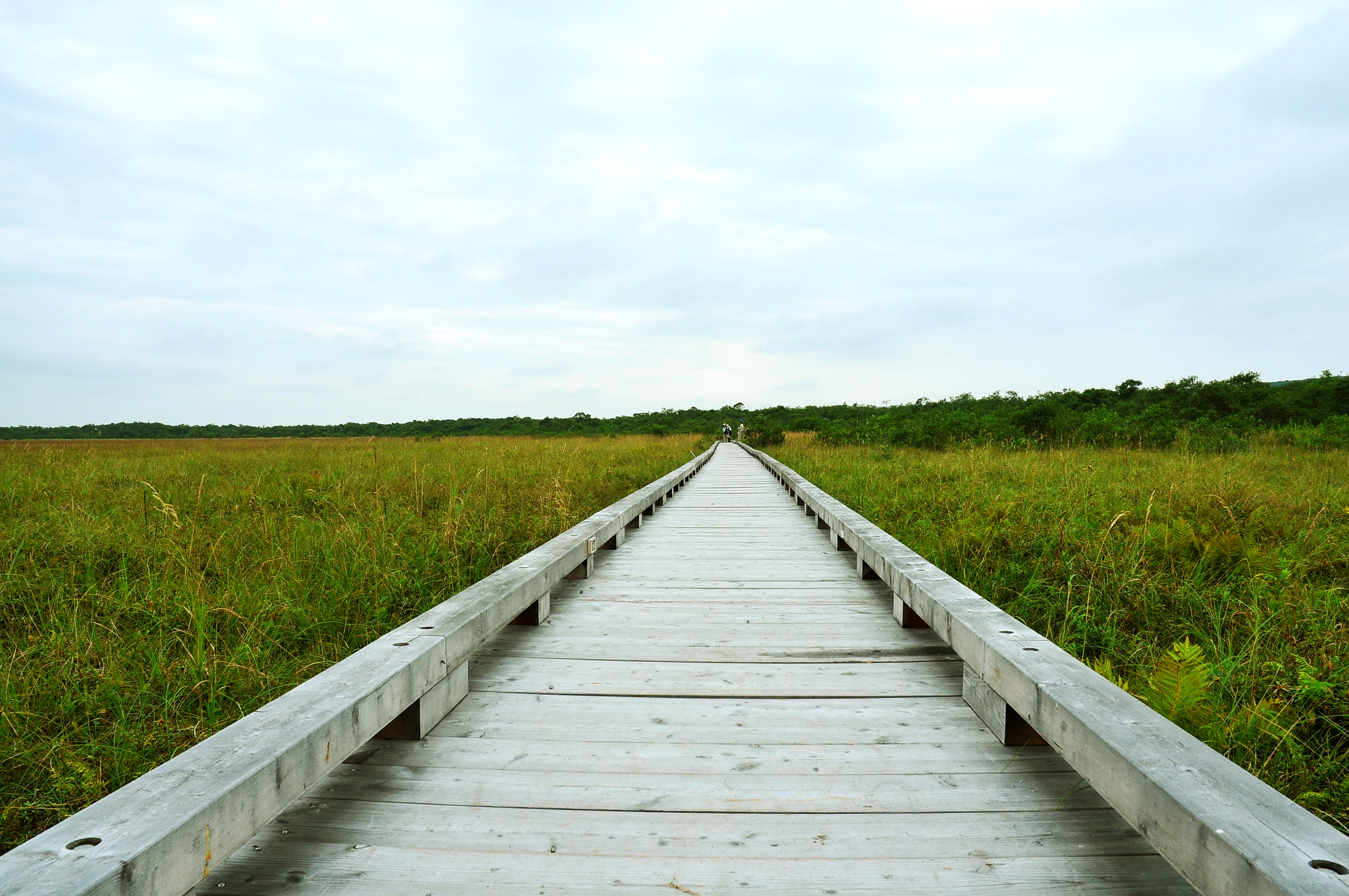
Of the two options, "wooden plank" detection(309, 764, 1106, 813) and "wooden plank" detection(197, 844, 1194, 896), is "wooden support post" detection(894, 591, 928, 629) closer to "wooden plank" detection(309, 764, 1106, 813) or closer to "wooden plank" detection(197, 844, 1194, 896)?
"wooden plank" detection(309, 764, 1106, 813)

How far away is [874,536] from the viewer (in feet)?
11.6

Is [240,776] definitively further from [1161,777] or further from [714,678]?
[1161,777]

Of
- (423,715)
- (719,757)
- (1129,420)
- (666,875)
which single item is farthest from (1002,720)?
(1129,420)

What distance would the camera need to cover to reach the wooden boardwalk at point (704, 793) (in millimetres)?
1219

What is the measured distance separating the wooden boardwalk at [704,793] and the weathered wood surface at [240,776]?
185 millimetres

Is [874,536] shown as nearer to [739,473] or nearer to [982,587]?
[982,587]

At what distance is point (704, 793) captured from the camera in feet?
4.98

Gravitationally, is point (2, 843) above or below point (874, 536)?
below

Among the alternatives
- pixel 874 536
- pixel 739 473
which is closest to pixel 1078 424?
pixel 739 473

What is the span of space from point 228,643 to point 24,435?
48.3 meters

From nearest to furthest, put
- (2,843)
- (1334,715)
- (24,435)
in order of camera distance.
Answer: (2,843)
(1334,715)
(24,435)

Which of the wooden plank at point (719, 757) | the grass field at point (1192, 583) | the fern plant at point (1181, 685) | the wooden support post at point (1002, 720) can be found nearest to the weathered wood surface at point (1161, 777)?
the wooden support post at point (1002, 720)

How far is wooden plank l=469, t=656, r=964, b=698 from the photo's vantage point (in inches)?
84.2

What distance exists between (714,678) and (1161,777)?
1.42 m
